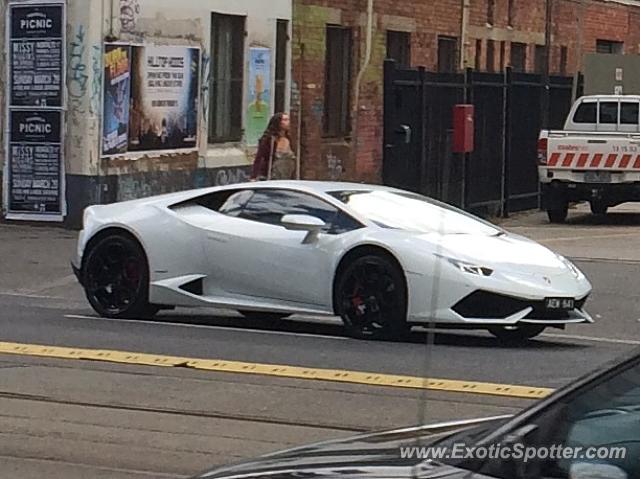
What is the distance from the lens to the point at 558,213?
80.3ft

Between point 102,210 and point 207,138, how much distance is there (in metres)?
10.7

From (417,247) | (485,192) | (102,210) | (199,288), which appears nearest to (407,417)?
(417,247)

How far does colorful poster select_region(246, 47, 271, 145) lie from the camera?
82.1 ft

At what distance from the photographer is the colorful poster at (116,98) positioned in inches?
819

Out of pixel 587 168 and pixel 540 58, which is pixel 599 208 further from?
pixel 540 58

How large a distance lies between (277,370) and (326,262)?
1654 mm

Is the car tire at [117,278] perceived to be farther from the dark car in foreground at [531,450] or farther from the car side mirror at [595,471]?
the car side mirror at [595,471]

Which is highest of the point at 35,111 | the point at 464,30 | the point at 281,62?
the point at 464,30

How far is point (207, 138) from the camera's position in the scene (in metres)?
23.8

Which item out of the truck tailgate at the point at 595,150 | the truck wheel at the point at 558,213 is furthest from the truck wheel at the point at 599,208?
the truck tailgate at the point at 595,150

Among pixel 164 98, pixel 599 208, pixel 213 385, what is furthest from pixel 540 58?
pixel 213 385

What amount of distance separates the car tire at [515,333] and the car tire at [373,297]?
0.77 m

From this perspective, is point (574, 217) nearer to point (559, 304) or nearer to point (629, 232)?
point (629, 232)

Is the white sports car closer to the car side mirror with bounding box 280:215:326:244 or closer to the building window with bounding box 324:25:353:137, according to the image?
the car side mirror with bounding box 280:215:326:244
